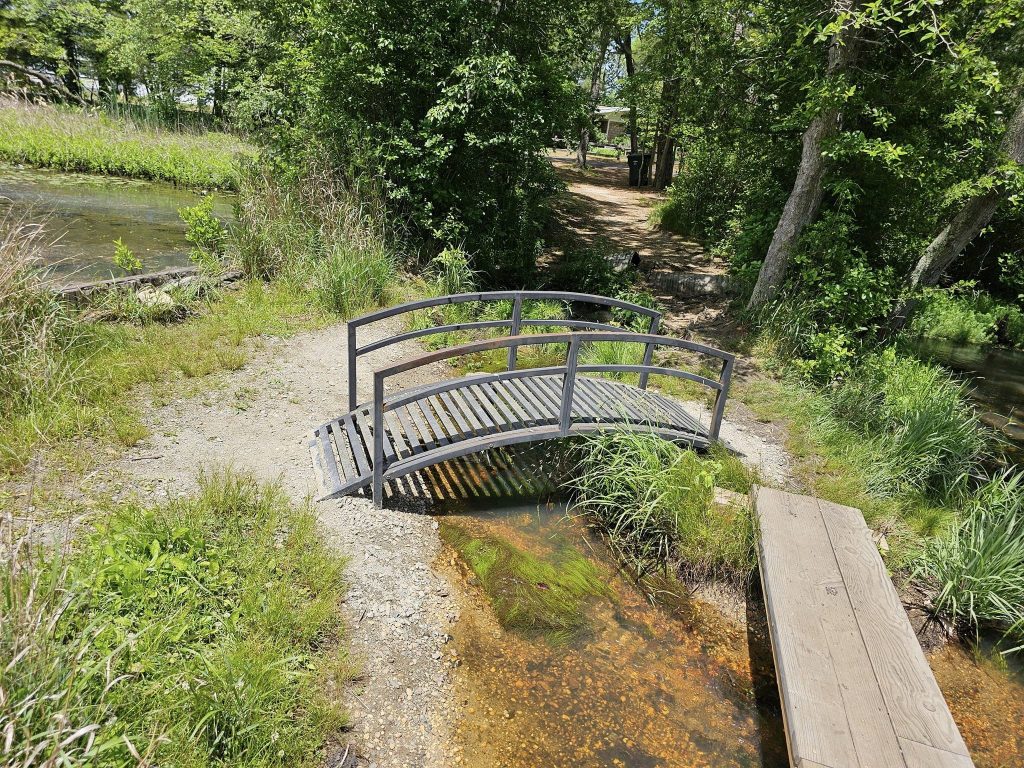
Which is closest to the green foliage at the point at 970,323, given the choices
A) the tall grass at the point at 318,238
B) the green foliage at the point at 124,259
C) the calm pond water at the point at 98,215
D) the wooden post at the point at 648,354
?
the wooden post at the point at 648,354

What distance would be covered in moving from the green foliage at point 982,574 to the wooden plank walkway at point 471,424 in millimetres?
1857

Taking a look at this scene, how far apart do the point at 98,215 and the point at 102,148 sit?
212 inches

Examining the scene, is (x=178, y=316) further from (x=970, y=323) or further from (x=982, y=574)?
(x=970, y=323)

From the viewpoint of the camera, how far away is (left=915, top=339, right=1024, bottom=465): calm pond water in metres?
7.47

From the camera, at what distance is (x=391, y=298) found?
8.01 m

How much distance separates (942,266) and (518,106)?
6529 mm

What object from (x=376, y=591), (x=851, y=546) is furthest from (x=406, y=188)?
(x=851, y=546)

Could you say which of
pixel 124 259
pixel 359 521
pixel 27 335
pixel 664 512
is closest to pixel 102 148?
pixel 124 259

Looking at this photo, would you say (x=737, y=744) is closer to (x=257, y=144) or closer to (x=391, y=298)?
(x=391, y=298)

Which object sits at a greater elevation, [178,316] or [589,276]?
[589,276]

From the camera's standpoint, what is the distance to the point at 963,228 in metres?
8.02

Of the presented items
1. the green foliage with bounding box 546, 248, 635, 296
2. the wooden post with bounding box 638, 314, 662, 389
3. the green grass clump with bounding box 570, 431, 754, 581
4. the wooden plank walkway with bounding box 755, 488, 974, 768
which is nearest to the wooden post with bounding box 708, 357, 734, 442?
the green grass clump with bounding box 570, 431, 754, 581

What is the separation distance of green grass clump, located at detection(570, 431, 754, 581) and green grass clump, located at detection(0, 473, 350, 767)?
2.08 meters

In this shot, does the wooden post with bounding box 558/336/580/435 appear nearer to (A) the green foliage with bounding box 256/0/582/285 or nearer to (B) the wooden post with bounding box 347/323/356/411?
(B) the wooden post with bounding box 347/323/356/411
